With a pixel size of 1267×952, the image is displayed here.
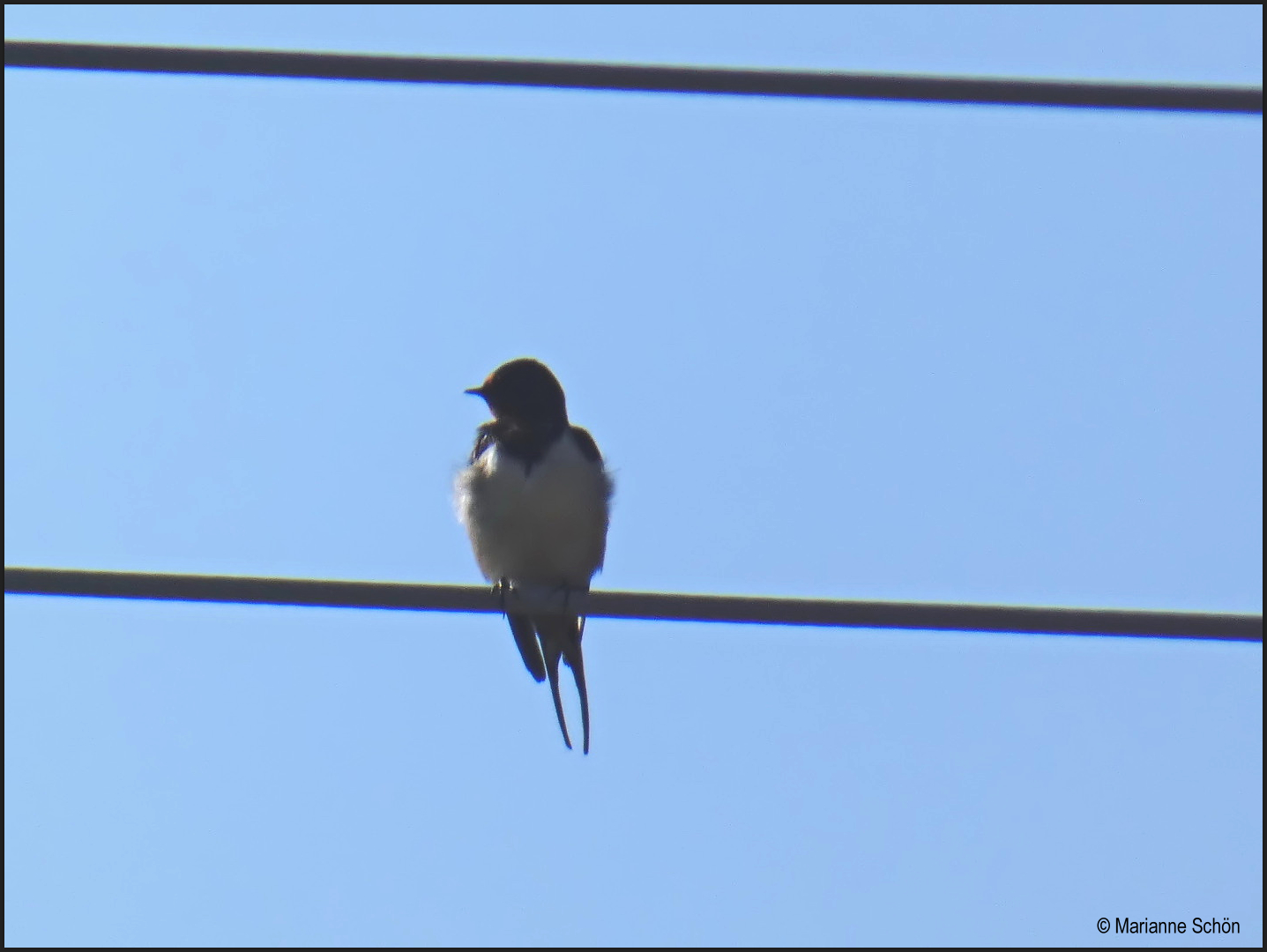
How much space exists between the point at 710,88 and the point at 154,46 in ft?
3.60

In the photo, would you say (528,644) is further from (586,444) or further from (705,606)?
(705,606)

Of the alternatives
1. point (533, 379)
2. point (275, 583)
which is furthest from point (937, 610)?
point (533, 379)

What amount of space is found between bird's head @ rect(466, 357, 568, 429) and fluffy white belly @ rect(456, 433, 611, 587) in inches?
14.7

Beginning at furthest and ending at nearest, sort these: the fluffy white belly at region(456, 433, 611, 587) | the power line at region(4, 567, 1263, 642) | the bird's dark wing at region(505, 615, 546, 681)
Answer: the bird's dark wing at region(505, 615, 546, 681), the fluffy white belly at region(456, 433, 611, 587), the power line at region(4, 567, 1263, 642)

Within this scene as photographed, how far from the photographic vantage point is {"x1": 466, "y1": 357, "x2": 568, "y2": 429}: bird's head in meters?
7.09

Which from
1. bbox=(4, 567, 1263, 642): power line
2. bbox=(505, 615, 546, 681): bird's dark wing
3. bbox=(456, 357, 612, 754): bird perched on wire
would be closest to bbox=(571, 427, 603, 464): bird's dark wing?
bbox=(456, 357, 612, 754): bird perched on wire

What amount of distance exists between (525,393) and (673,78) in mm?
4035

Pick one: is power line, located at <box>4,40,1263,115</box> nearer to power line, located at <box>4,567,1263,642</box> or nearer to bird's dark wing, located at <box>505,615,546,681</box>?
power line, located at <box>4,567,1263,642</box>

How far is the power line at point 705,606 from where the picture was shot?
124 inches

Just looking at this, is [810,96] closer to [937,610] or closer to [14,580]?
[937,610]

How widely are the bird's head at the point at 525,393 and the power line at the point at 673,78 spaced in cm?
371

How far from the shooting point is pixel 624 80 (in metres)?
3.25

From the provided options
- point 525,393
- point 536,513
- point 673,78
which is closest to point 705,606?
point 673,78

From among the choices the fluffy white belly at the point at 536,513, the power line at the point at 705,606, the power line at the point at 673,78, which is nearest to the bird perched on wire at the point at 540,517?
the fluffy white belly at the point at 536,513
